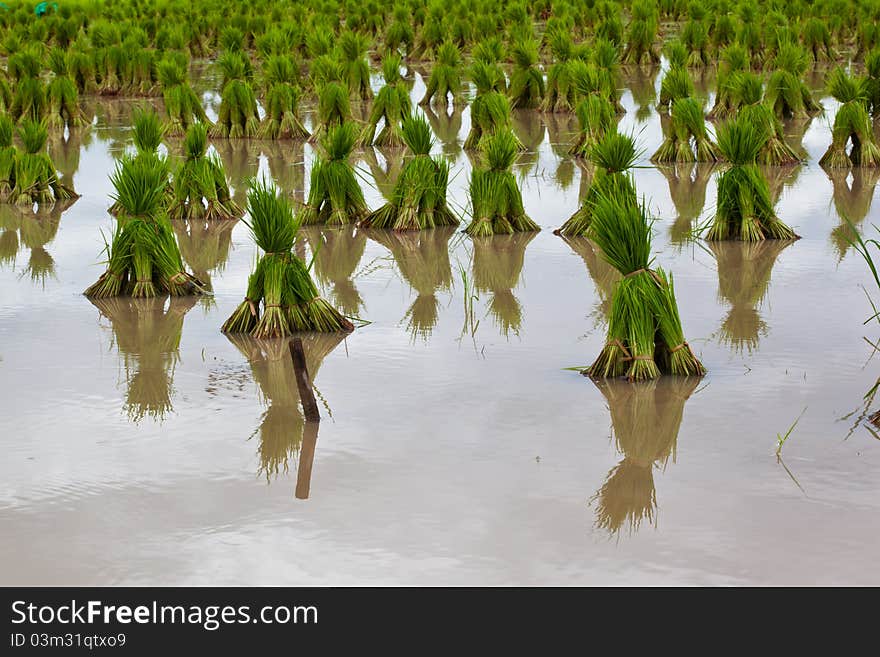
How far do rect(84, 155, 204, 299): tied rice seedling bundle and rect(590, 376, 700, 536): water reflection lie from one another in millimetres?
3112

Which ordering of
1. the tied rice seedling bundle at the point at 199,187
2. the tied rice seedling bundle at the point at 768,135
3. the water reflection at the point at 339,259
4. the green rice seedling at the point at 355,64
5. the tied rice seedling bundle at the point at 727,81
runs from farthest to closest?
the green rice seedling at the point at 355,64 < the tied rice seedling bundle at the point at 727,81 < the tied rice seedling bundle at the point at 768,135 < the tied rice seedling bundle at the point at 199,187 < the water reflection at the point at 339,259

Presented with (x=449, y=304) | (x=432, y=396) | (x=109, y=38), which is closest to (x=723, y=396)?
(x=432, y=396)

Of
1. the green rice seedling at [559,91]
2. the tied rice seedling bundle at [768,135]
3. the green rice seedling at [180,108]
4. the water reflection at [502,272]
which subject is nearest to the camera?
the water reflection at [502,272]

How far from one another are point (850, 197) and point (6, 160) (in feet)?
23.3

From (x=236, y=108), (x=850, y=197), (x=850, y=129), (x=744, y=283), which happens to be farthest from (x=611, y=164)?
(x=236, y=108)

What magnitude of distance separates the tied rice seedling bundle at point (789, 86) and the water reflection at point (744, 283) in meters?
5.35

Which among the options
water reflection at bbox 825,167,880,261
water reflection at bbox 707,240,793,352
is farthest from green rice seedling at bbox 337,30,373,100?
water reflection at bbox 707,240,793,352

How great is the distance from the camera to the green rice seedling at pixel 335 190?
404 inches

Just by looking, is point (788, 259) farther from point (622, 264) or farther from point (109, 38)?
point (109, 38)

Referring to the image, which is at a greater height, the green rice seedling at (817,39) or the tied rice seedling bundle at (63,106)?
the green rice seedling at (817,39)

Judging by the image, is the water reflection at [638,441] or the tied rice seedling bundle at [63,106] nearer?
the water reflection at [638,441]

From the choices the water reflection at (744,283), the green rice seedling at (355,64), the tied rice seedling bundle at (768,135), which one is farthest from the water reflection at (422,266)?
the green rice seedling at (355,64)

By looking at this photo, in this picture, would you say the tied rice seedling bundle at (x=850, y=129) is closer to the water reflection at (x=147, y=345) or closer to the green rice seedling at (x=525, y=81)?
the green rice seedling at (x=525, y=81)

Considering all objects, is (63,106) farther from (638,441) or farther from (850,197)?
(638,441)
